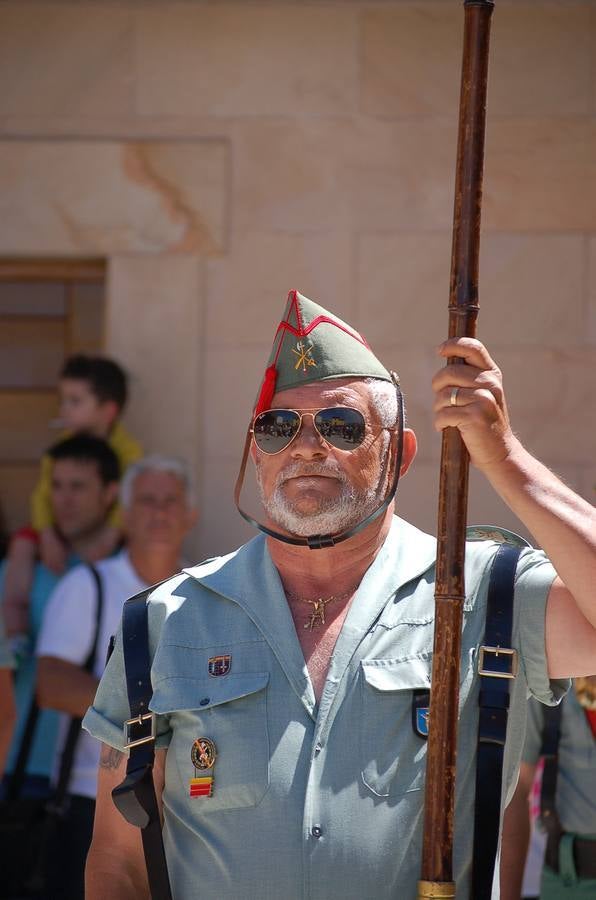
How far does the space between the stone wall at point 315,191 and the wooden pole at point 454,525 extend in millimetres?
3002

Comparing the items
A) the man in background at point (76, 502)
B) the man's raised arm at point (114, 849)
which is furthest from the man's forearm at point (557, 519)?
the man in background at point (76, 502)

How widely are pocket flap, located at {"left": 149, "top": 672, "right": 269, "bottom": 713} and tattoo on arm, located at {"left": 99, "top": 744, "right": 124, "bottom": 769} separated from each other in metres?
0.17

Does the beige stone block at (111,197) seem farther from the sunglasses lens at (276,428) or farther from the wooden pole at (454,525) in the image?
the wooden pole at (454,525)

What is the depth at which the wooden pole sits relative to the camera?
2.50 metres

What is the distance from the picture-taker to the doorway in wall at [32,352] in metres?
5.82

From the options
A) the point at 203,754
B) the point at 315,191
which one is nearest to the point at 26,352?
the point at 315,191

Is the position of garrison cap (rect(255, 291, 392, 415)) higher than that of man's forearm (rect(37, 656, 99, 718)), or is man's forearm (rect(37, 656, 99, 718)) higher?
garrison cap (rect(255, 291, 392, 415))

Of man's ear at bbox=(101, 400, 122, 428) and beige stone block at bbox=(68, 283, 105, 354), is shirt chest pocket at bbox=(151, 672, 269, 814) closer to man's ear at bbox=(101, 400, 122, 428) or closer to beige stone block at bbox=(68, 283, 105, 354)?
man's ear at bbox=(101, 400, 122, 428)

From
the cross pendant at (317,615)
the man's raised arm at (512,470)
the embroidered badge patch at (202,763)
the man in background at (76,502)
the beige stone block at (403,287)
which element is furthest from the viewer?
the beige stone block at (403,287)

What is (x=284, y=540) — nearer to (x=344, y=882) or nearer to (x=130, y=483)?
(x=344, y=882)

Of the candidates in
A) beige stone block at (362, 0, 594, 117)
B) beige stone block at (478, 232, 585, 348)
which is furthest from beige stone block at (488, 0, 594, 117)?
beige stone block at (478, 232, 585, 348)

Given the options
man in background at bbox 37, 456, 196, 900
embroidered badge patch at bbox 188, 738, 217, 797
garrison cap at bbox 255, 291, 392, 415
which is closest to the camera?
embroidered badge patch at bbox 188, 738, 217, 797

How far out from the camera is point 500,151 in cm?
552

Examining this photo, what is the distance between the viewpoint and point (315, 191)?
5559 mm
